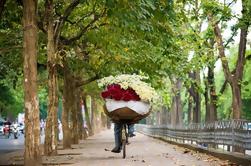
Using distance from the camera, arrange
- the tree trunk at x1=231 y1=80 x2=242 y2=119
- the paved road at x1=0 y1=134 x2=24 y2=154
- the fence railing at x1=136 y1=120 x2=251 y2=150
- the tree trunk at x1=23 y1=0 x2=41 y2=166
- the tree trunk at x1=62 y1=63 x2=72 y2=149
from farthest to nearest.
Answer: the paved road at x1=0 y1=134 x2=24 y2=154
the tree trunk at x1=62 y1=63 x2=72 y2=149
the tree trunk at x1=231 y1=80 x2=242 y2=119
the fence railing at x1=136 y1=120 x2=251 y2=150
the tree trunk at x1=23 y1=0 x2=41 y2=166

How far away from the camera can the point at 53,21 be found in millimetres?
19703

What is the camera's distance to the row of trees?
543 inches

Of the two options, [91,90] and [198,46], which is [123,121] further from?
[91,90]

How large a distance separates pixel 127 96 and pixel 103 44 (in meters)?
7.70

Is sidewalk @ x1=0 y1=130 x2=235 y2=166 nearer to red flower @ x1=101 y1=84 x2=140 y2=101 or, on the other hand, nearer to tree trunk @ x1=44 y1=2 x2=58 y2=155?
tree trunk @ x1=44 y1=2 x2=58 y2=155

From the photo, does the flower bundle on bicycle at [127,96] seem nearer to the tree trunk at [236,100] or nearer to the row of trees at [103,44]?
the row of trees at [103,44]

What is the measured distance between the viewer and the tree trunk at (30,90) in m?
13.6

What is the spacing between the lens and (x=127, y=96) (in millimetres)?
17031

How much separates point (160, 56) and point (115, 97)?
401 inches

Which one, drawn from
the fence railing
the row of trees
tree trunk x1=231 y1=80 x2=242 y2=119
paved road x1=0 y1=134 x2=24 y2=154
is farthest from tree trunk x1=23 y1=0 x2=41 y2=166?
paved road x1=0 y1=134 x2=24 y2=154

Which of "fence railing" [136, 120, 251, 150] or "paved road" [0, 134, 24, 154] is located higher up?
"fence railing" [136, 120, 251, 150]

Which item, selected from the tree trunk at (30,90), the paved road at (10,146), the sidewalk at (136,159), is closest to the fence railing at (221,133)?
the sidewalk at (136,159)

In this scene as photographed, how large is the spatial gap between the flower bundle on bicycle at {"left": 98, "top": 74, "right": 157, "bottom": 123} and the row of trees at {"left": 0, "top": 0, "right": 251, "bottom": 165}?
145 centimetres

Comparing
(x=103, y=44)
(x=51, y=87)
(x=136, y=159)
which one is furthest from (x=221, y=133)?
(x=103, y=44)
